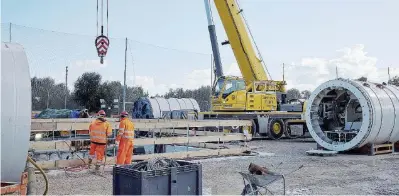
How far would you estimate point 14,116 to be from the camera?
525cm

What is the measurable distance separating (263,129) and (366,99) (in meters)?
6.97

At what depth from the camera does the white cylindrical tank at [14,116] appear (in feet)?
17.1

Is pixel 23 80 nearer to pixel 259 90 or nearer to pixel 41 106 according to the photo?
pixel 259 90

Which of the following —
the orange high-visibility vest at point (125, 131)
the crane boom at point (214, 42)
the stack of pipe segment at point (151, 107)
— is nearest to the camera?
the orange high-visibility vest at point (125, 131)

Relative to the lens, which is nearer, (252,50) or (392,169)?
(392,169)

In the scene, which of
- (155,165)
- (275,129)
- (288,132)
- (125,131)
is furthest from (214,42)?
(155,165)

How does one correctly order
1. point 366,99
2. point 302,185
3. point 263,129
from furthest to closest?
point 263,129 < point 366,99 < point 302,185

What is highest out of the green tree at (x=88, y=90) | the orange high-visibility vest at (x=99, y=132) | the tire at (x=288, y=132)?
the green tree at (x=88, y=90)

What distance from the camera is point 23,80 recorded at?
5.43 meters

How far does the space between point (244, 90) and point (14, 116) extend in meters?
14.4

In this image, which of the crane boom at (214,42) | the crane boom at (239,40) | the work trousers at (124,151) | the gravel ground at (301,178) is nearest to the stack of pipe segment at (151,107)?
the crane boom at (214,42)

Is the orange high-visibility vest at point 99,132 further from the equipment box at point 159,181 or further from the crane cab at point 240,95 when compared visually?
the crane cab at point 240,95

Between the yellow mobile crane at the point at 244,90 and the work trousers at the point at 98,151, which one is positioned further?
the yellow mobile crane at the point at 244,90

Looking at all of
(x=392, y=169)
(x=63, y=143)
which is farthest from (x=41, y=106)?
(x=392, y=169)
